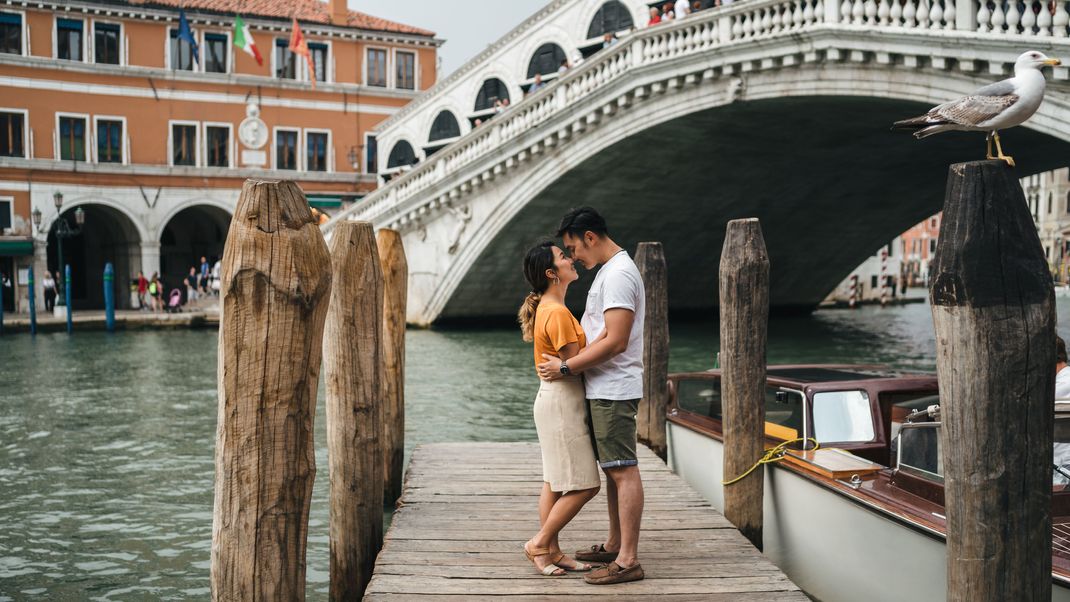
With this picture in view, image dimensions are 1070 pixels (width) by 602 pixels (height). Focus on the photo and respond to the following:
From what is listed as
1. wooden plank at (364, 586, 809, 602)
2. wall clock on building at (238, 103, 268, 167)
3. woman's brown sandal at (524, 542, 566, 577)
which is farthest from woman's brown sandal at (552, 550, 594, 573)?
wall clock on building at (238, 103, 268, 167)

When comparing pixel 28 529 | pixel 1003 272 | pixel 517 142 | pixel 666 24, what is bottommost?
pixel 28 529

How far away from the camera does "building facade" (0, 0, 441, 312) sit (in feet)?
68.9

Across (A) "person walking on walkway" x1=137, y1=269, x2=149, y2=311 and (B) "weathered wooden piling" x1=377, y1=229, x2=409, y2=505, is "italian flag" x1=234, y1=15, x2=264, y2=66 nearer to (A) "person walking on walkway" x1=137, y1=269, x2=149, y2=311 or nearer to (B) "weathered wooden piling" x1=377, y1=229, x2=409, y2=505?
(A) "person walking on walkway" x1=137, y1=269, x2=149, y2=311

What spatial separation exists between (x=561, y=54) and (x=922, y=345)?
847 cm

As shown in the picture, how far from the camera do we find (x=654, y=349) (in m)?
5.40

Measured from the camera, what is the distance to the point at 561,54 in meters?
19.1

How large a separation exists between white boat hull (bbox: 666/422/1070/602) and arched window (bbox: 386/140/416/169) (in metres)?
19.1

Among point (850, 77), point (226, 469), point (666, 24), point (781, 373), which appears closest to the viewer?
point (226, 469)

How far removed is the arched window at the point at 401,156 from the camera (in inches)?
894

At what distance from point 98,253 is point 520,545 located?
2381 cm

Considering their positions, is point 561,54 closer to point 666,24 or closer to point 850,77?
point 666,24

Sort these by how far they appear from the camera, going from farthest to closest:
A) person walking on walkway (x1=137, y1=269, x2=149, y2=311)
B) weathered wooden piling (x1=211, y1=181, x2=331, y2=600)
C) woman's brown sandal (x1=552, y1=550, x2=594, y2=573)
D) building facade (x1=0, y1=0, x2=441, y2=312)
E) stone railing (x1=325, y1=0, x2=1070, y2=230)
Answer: person walking on walkway (x1=137, y1=269, x2=149, y2=311), building facade (x1=0, y1=0, x2=441, y2=312), stone railing (x1=325, y1=0, x2=1070, y2=230), woman's brown sandal (x1=552, y1=550, x2=594, y2=573), weathered wooden piling (x1=211, y1=181, x2=331, y2=600)

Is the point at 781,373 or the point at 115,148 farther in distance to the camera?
the point at 115,148

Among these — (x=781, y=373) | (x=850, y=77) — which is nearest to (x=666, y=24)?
(x=850, y=77)
